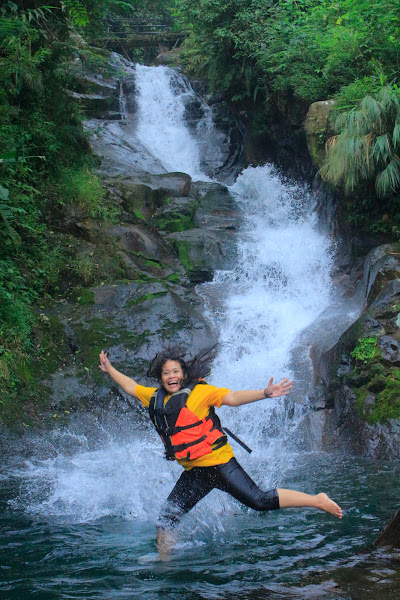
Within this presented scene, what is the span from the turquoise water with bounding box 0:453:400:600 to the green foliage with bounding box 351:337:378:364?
2685mm

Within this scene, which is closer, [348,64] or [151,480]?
[151,480]

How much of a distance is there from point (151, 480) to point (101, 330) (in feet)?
14.5

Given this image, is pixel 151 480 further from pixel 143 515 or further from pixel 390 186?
pixel 390 186

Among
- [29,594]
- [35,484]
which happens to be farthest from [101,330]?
[29,594]

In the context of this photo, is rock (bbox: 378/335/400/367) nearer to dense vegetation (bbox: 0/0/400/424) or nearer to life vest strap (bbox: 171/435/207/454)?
dense vegetation (bbox: 0/0/400/424)

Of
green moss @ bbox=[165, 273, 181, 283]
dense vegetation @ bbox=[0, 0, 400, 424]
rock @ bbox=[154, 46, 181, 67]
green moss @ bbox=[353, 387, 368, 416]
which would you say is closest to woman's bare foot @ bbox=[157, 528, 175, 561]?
green moss @ bbox=[353, 387, 368, 416]

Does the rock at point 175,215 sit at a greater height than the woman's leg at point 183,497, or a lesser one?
greater

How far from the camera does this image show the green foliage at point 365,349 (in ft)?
26.3

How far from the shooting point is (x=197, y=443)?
3.76 meters

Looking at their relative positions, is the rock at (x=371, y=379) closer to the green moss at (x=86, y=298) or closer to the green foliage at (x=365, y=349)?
the green foliage at (x=365, y=349)

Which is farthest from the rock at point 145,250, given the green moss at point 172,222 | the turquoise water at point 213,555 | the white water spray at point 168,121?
the turquoise water at point 213,555

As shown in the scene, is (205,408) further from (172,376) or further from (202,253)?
(202,253)

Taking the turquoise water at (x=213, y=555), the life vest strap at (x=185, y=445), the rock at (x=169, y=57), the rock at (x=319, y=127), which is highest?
the rock at (x=169, y=57)

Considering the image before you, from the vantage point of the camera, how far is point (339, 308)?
10.9 metres
